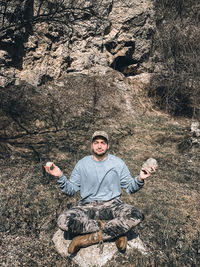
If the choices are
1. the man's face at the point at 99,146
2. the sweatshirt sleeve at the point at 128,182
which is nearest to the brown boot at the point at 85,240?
the sweatshirt sleeve at the point at 128,182

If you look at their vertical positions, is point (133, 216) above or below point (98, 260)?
above

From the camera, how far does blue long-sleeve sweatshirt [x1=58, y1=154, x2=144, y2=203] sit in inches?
114

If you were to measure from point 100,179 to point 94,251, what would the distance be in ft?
3.01

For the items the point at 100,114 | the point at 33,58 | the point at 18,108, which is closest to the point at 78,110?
the point at 100,114

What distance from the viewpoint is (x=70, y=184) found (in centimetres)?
284

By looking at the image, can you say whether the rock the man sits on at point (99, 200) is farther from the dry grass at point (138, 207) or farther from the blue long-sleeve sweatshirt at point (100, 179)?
the dry grass at point (138, 207)

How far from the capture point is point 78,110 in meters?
8.29

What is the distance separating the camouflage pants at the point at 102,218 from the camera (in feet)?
8.82

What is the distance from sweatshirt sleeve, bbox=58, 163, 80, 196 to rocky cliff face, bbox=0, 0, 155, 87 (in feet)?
19.1

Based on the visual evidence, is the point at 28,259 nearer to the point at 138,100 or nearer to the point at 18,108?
the point at 18,108

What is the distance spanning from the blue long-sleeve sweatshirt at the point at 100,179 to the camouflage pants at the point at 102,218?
5.7 inches

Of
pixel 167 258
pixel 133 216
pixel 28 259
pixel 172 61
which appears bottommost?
pixel 28 259

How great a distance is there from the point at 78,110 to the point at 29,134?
2.38 metres

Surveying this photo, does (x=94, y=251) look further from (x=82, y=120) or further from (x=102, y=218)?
(x=82, y=120)
